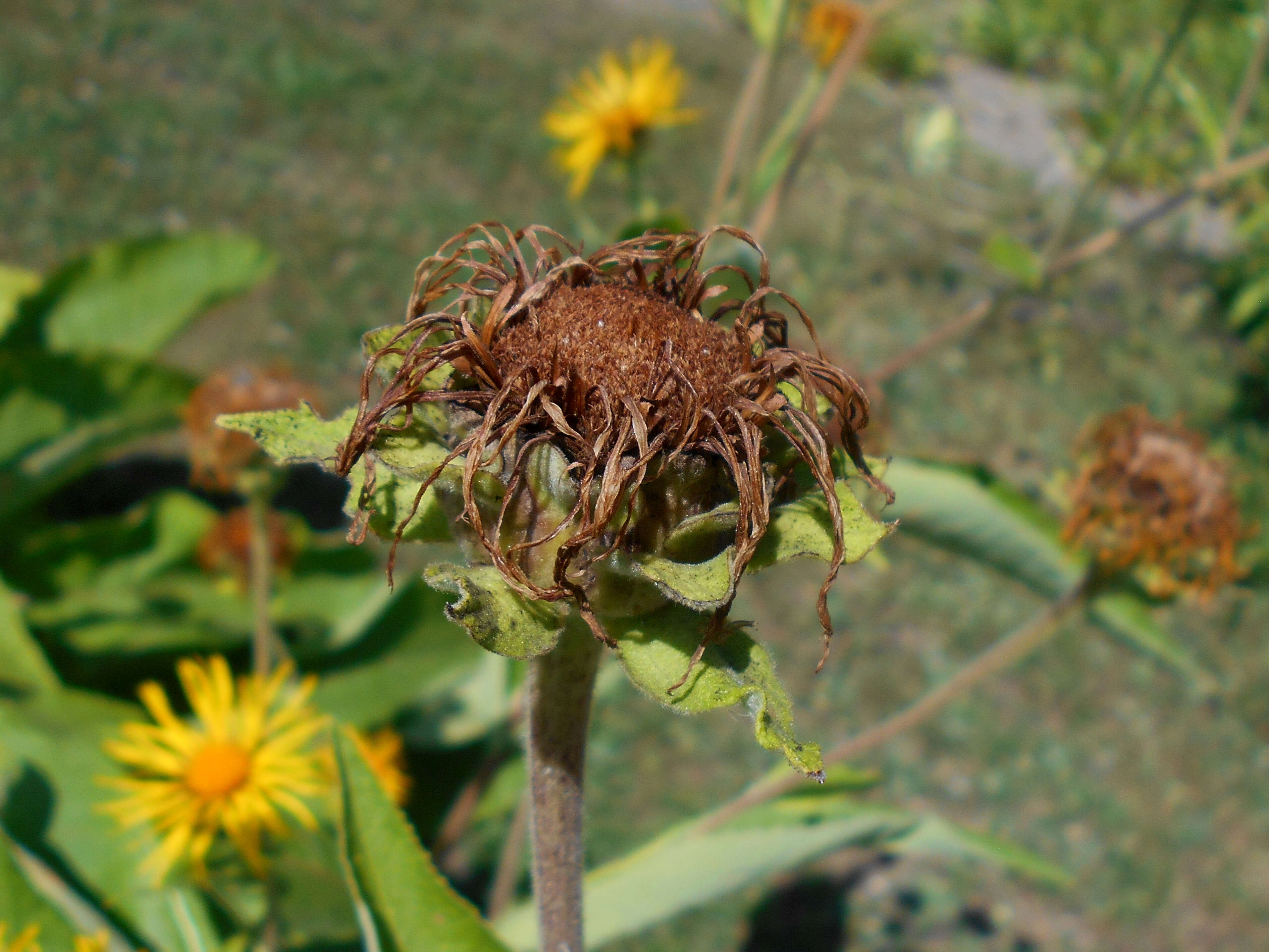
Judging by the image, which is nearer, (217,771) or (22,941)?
(22,941)

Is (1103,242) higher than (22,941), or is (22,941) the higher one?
(1103,242)

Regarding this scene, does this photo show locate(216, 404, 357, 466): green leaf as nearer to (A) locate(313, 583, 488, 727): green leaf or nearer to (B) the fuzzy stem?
(B) the fuzzy stem

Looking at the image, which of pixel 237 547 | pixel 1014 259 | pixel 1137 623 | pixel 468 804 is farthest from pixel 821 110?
pixel 237 547

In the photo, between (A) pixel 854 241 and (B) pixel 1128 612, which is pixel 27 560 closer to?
(B) pixel 1128 612

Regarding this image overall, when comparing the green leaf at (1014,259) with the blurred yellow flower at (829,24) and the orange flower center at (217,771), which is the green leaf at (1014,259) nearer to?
the blurred yellow flower at (829,24)

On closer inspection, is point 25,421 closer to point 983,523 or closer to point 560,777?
point 560,777

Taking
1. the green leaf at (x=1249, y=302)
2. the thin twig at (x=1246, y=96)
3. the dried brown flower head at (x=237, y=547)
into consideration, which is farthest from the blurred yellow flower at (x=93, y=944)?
the green leaf at (x=1249, y=302)

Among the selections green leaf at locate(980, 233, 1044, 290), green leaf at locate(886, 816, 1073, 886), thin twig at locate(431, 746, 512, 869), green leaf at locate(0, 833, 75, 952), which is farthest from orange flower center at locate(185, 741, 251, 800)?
green leaf at locate(980, 233, 1044, 290)
